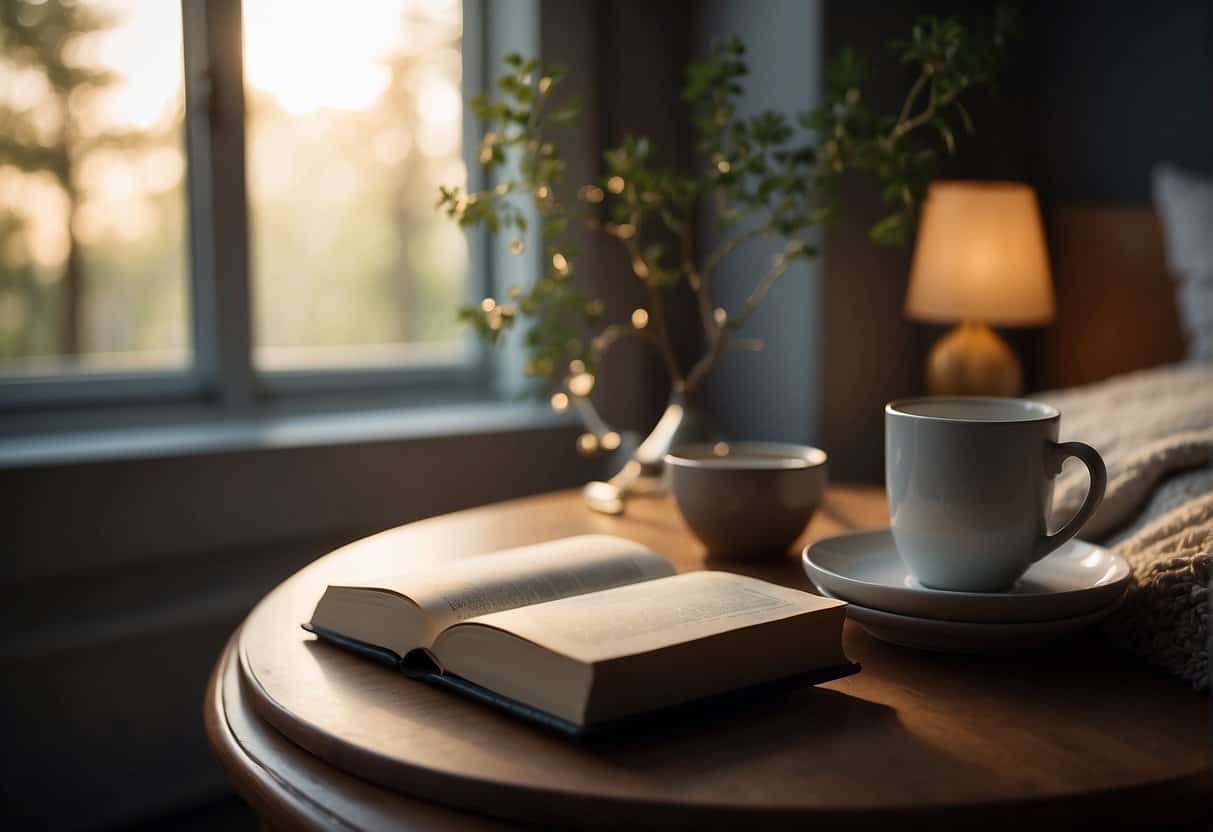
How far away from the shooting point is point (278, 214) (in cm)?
203

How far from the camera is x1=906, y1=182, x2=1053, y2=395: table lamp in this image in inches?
84.0

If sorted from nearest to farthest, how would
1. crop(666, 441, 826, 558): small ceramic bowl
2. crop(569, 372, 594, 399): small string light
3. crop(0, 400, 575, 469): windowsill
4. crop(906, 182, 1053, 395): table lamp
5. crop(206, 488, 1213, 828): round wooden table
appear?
1. crop(206, 488, 1213, 828): round wooden table
2. crop(666, 441, 826, 558): small ceramic bowl
3. crop(569, 372, 594, 399): small string light
4. crop(0, 400, 575, 469): windowsill
5. crop(906, 182, 1053, 395): table lamp

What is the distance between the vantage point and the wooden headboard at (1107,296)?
7.62 ft

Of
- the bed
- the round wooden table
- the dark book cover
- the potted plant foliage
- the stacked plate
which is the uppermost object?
the potted plant foliage

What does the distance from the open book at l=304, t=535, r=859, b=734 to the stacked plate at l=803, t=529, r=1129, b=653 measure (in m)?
0.06

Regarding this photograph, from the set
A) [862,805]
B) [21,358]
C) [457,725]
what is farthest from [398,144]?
[862,805]

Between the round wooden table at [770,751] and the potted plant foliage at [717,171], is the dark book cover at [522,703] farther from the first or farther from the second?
the potted plant foliage at [717,171]

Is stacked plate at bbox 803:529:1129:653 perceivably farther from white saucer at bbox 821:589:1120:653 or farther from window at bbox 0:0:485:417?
window at bbox 0:0:485:417

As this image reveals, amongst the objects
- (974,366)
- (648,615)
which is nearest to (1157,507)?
(648,615)

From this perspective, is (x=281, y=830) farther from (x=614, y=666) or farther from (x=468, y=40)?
(x=468, y=40)

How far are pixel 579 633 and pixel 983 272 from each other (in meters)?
1.72

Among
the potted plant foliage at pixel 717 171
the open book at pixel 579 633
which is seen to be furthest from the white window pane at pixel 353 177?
the open book at pixel 579 633

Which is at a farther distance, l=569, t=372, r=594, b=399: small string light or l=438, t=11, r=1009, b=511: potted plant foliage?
l=569, t=372, r=594, b=399: small string light

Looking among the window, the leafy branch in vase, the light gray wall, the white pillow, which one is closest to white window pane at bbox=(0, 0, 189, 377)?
the window
